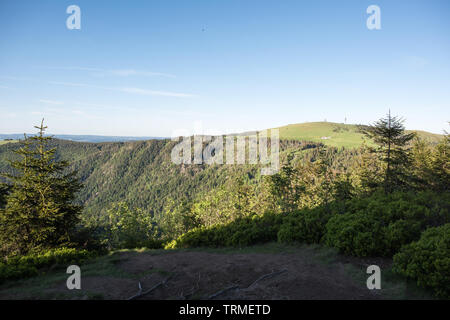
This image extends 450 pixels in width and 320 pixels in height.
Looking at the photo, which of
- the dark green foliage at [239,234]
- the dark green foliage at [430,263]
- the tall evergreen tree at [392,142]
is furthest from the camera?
the tall evergreen tree at [392,142]

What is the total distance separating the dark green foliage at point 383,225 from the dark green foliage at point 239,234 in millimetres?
3397

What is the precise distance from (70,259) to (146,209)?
192863 millimetres

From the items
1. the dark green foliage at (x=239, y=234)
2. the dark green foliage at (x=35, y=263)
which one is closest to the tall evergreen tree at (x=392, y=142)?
the dark green foliage at (x=239, y=234)

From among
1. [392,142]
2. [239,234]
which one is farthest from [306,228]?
[392,142]

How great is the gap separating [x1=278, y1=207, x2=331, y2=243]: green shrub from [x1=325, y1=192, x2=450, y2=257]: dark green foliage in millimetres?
620

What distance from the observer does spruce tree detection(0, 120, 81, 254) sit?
47.1 ft

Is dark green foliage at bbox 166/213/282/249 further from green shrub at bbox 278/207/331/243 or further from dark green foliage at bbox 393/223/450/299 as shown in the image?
dark green foliage at bbox 393/223/450/299

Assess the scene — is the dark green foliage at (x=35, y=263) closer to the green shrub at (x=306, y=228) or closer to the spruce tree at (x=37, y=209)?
the spruce tree at (x=37, y=209)

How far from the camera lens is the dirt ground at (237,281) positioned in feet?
18.8

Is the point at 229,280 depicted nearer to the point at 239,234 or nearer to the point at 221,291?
the point at 221,291

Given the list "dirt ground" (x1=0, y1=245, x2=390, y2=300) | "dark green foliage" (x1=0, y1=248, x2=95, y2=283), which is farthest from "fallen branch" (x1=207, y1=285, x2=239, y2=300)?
"dark green foliage" (x1=0, y1=248, x2=95, y2=283)

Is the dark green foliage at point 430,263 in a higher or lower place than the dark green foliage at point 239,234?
higher

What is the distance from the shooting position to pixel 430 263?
554 cm
